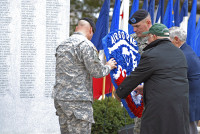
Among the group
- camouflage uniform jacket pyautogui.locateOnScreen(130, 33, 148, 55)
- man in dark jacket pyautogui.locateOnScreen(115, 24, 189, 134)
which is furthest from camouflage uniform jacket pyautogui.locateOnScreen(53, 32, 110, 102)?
camouflage uniform jacket pyautogui.locateOnScreen(130, 33, 148, 55)

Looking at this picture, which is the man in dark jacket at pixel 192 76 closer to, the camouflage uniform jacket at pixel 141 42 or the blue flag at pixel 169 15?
the camouflage uniform jacket at pixel 141 42

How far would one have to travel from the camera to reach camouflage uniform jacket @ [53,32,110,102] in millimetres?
3395

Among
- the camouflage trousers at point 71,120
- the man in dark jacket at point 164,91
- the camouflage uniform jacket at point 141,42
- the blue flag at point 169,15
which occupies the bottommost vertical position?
the camouflage trousers at point 71,120

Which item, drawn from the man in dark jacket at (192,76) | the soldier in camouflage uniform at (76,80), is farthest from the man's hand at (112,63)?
the man in dark jacket at (192,76)

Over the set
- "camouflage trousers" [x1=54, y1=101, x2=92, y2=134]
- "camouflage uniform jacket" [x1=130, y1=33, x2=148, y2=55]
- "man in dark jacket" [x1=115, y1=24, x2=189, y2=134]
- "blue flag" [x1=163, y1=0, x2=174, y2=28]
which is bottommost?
"camouflage trousers" [x1=54, y1=101, x2=92, y2=134]

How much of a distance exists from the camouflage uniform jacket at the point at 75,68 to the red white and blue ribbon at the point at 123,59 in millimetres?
408

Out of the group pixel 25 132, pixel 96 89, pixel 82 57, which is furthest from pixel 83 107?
pixel 96 89

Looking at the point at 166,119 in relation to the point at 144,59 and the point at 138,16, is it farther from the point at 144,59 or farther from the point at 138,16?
the point at 138,16

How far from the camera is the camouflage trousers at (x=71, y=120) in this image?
3.45 meters

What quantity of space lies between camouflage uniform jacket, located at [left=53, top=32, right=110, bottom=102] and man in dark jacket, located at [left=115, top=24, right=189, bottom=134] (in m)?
0.55

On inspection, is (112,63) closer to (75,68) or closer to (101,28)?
(75,68)

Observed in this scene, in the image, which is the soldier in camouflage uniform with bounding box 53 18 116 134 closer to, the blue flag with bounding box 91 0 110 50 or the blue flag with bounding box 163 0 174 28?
the blue flag with bounding box 91 0 110 50

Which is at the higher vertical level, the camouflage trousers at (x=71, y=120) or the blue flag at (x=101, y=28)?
the blue flag at (x=101, y=28)

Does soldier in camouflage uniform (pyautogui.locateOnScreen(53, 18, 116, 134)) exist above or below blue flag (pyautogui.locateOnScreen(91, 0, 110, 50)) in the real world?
below
